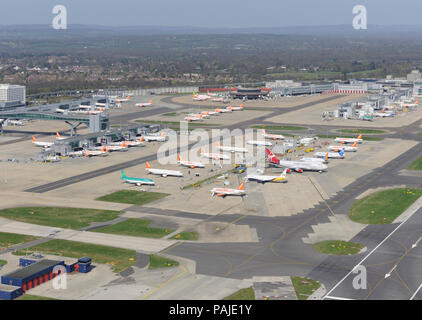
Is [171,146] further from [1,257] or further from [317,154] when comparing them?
[1,257]

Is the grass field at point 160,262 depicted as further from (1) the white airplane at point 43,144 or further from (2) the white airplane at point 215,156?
(1) the white airplane at point 43,144

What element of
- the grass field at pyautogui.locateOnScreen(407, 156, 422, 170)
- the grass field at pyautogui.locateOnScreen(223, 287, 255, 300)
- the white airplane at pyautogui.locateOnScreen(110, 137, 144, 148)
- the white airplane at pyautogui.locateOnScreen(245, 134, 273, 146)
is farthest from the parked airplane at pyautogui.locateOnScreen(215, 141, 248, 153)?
the grass field at pyautogui.locateOnScreen(223, 287, 255, 300)

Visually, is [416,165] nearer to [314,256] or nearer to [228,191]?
[228,191]

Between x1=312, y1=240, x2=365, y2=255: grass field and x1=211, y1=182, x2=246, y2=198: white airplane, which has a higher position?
x1=211, y1=182, x2=246, y2=198: white airplane

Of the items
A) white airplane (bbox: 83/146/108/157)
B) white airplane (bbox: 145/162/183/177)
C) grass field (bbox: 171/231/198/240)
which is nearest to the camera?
grass field (bbox: 171/231/198/240)

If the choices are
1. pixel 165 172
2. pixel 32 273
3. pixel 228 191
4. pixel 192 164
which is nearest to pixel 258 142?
pixel 192 164

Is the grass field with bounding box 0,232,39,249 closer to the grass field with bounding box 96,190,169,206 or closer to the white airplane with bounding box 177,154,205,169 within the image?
the grass field with bounding box 96,190,169,206
